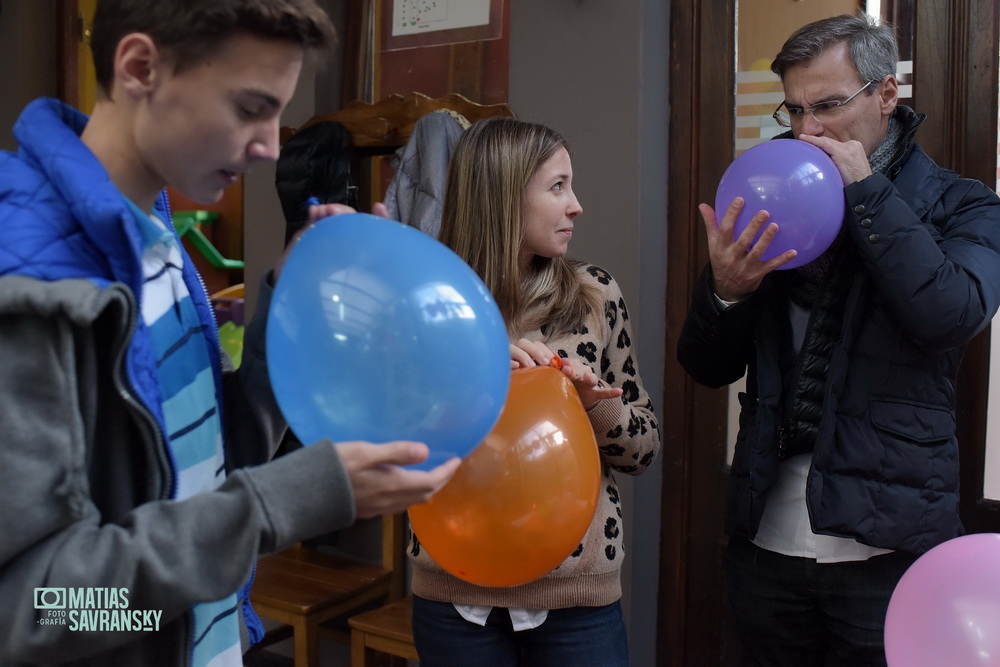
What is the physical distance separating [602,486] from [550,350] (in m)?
0.32

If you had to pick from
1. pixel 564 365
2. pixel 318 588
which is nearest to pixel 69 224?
pixel 564 365

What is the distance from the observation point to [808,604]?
5.00 feet

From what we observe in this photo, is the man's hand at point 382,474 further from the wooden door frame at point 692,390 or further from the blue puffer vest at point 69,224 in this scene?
the wooden door frame at point 692,390

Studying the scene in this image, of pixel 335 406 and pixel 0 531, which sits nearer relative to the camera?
pixel 0 531

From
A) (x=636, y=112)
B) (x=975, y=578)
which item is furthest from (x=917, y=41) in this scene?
(x=975, y=578)

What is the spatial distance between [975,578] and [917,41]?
141cm

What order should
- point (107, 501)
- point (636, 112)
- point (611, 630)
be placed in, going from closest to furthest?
point (107, 501) → point (611, 630) → point (636, 112)

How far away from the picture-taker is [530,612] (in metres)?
1.50

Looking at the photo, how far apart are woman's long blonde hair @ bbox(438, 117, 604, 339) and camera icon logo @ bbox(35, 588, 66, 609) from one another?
101 cm

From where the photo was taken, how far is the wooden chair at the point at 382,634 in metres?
2.35

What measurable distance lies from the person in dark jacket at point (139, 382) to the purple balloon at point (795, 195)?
0.85m

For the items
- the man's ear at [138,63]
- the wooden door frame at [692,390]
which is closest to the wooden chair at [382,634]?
the wooden door frame at [692,390]

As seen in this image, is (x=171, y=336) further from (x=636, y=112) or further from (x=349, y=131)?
Result: (x=349, y=131)

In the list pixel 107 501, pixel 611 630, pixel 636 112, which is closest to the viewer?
pixel 107 501
